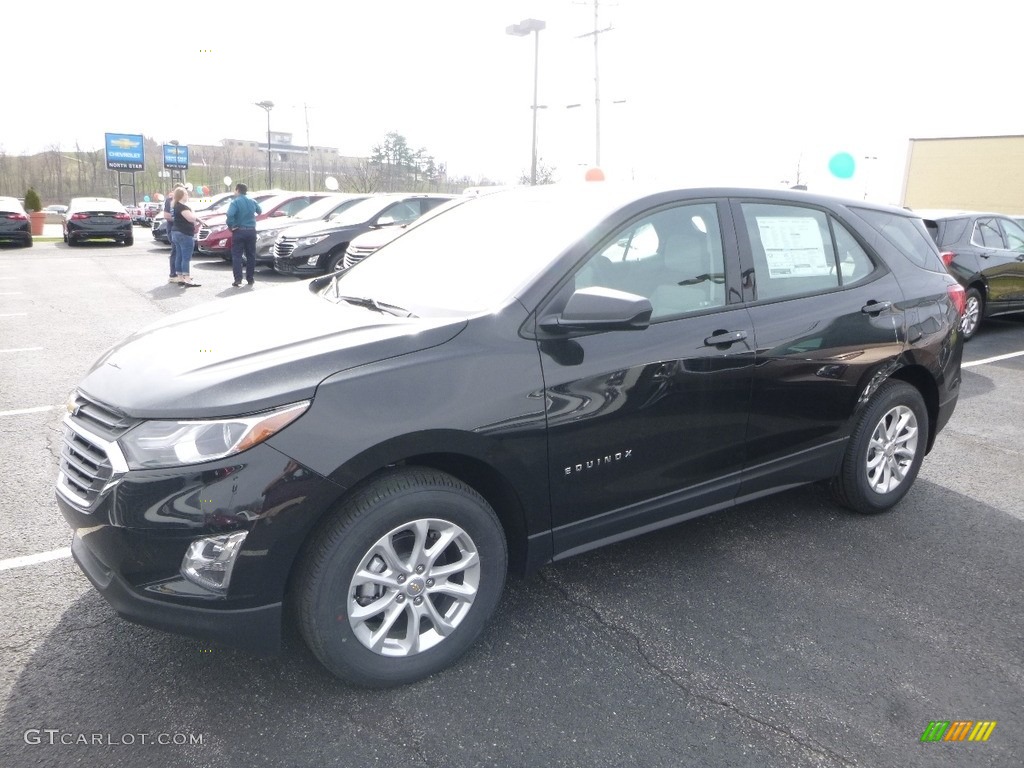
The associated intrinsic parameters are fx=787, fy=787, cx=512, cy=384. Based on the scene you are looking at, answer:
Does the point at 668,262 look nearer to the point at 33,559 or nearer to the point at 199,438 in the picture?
the point at 199,438

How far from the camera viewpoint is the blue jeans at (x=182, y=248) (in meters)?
13.4

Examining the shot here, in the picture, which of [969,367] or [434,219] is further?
[969,367]

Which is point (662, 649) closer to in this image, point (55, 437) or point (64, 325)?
point (55, 437)

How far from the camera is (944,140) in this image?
1582 inches

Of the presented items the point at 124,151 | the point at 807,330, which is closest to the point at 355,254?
the point at 807,330

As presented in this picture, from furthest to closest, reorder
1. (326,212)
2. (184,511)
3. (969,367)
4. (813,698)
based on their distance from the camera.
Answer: (326,212) → (969,367) → (813,698) → (184,511)

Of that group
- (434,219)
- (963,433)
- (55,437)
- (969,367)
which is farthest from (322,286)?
(969,367)

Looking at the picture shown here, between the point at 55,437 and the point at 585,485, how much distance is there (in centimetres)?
400

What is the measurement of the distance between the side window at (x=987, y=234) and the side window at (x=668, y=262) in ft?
26.8

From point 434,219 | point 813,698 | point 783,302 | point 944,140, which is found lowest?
point 813,698

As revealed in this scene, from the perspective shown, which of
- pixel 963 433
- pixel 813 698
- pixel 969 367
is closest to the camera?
pixel 813 698

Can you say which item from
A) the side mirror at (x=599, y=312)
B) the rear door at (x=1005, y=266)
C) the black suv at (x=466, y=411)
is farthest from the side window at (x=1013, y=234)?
the side mirror at (x=599, y=312)

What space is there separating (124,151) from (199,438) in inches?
2348

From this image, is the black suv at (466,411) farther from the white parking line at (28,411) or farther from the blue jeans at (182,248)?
the blue jeans at (182,248)
